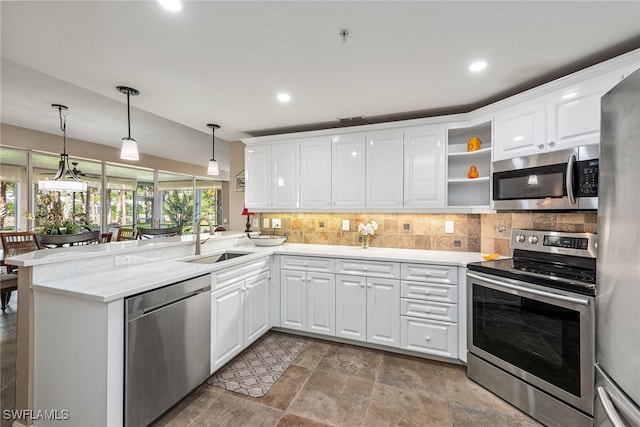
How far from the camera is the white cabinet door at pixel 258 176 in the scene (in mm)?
3471

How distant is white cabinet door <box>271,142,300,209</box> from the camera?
3318 millimetres

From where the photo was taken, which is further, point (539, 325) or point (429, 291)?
point (429, 291)

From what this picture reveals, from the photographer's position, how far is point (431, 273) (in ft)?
8.11

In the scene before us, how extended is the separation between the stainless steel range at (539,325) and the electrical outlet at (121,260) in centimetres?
268

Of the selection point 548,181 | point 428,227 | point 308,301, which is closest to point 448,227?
point 428,227

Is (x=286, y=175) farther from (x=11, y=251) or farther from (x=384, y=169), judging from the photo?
(x=11, y=251)

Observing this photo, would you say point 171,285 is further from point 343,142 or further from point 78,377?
point 343,142

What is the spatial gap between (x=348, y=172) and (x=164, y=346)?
227cm

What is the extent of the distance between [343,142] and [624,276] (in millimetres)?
2484

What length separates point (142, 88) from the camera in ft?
7.58

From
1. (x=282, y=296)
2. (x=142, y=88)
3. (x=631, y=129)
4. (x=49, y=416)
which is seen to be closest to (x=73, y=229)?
(x=142, y=88)

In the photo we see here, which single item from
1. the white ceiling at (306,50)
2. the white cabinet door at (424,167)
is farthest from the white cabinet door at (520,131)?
the white cabinet door at (424,167)

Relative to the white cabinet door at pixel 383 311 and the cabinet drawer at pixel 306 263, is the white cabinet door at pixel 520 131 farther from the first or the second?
the cabinet drawer at pixel 306 263

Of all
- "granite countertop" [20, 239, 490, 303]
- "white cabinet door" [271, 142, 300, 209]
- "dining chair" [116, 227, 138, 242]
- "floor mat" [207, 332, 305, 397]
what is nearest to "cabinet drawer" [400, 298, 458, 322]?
"granite countertop" [20, 239, 490, 303]
